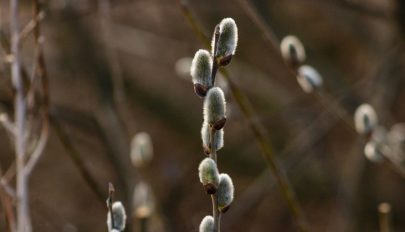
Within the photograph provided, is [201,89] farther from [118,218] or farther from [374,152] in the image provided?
[374,152]

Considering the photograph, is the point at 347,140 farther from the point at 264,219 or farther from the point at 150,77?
the point at 150,77

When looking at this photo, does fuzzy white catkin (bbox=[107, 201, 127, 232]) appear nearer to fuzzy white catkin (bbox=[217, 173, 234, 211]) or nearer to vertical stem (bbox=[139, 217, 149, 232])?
fuzzy white catkin (bbox=[217, 173, 234, 211])

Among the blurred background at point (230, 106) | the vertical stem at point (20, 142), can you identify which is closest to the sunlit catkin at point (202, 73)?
the vertical stem at point (20, 142)

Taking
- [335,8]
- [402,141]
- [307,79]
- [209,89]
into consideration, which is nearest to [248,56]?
[335,8]

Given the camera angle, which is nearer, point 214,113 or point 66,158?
point 214,113

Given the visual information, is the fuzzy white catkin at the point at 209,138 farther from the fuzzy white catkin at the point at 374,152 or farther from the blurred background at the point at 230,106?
the blurred background at the point at 230,106
